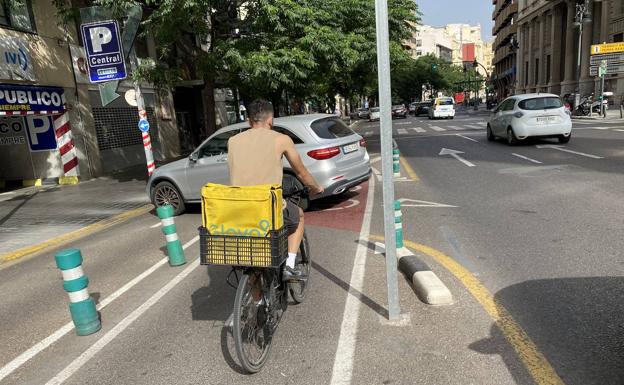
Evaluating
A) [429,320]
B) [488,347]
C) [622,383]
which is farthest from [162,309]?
[622,383]

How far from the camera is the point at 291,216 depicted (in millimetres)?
3643

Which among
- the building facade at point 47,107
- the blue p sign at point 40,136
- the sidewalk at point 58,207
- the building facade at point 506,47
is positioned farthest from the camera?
the building facade at point 506,47

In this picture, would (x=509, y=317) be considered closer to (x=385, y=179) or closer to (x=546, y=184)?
(x=385, y=179)

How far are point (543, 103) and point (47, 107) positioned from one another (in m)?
15.4

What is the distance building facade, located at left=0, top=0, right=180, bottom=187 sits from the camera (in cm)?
1265

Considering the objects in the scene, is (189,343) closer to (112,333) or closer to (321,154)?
(112,333)

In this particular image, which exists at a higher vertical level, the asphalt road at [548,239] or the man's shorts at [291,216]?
the man's shorts at [291,216]

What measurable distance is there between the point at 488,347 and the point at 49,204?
11247mm

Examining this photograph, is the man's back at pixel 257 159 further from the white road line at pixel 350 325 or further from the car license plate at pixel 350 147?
the car license plate at pixel 350 147

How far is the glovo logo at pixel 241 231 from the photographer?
3.04m

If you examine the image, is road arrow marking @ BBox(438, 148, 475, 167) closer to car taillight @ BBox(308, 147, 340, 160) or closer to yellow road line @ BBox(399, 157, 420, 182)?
yellow road line @ BBox(399, 157, 420, 182)

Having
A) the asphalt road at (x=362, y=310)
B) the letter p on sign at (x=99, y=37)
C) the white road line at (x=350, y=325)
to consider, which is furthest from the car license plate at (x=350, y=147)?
the letter p on sign at (x=99, y=37)

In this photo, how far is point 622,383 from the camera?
270 cm

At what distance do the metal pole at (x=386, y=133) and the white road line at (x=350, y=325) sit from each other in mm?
357
